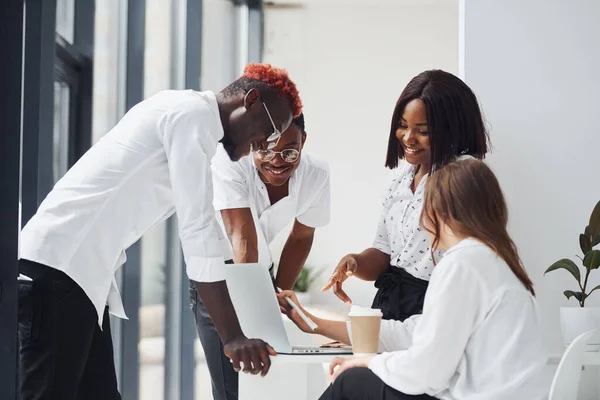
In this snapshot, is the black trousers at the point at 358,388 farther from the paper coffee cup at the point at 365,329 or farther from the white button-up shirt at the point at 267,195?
the white button-up shirt at the point at 267,195

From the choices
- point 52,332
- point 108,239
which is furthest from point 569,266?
point 52,332

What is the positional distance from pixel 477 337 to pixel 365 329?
0.33m

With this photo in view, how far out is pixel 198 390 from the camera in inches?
176

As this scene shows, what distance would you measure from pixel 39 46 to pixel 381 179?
3.90m

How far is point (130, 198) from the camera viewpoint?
1.92 metres

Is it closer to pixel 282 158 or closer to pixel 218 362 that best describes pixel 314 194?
pixel 282 158

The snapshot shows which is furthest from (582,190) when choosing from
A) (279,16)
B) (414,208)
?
(279,16)

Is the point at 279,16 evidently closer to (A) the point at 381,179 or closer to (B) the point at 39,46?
(A) the point at 381,179

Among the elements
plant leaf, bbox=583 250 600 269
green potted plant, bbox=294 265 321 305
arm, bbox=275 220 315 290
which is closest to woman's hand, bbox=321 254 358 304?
arm, bbox=275 220 315 290

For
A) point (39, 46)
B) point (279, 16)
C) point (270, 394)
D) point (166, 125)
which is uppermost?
point (279, 16)

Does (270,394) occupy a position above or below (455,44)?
below

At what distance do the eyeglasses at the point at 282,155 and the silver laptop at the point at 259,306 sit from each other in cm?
67

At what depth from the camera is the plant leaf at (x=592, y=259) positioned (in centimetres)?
273

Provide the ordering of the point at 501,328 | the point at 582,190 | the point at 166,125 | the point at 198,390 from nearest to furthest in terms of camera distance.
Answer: the point at 501,328 → the point at 166,125 → the point at 582,190 → the point at 198,390
